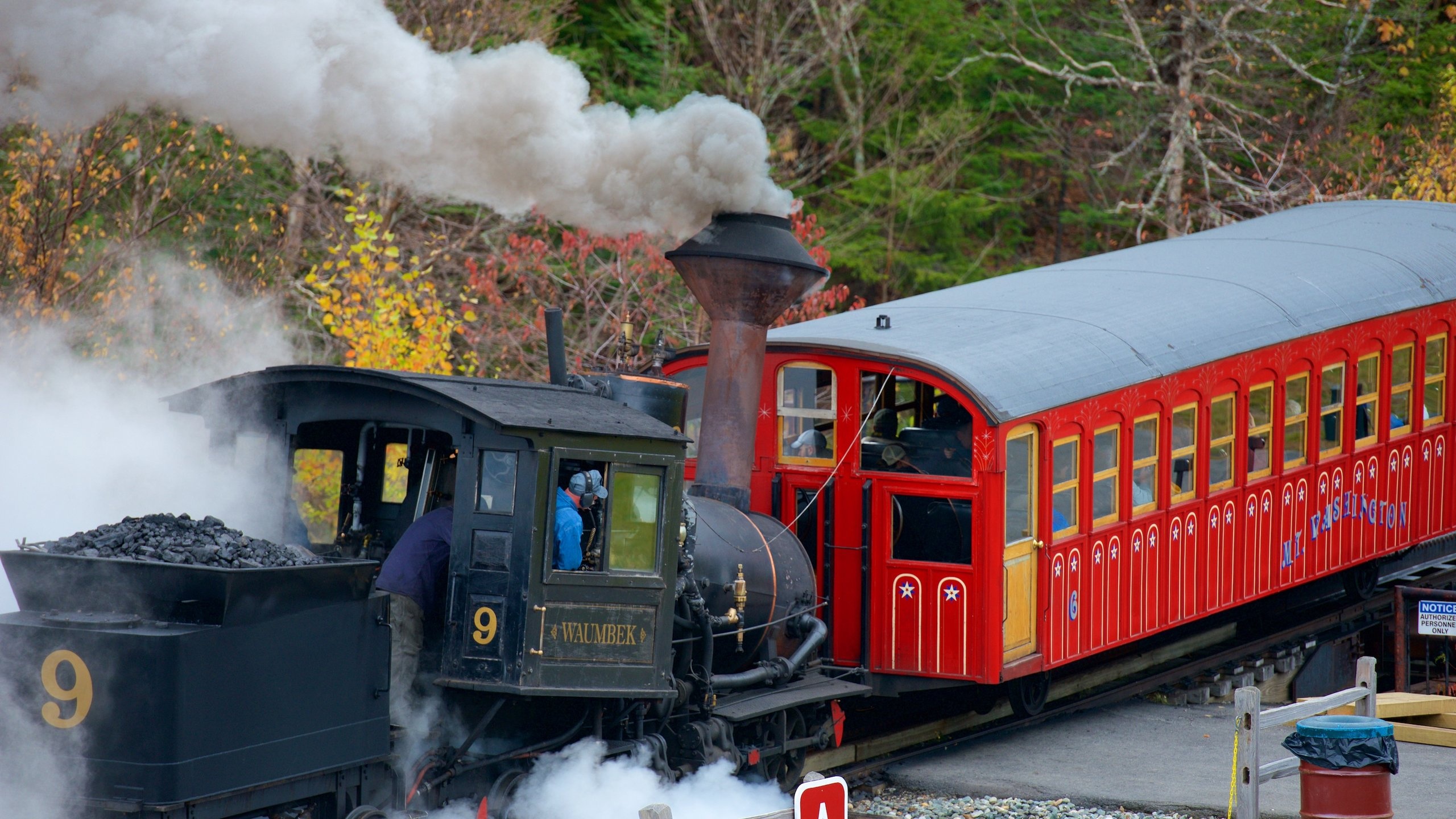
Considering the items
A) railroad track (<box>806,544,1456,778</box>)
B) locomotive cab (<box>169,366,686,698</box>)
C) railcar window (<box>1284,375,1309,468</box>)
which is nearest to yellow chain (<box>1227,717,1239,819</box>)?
railroad track (<box>806,544,1456,778</box>)

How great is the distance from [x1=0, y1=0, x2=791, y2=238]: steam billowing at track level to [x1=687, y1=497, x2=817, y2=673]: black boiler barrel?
6.62 ft

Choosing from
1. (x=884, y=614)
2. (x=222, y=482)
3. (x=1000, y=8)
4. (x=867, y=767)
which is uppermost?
(x=1000, y=8)

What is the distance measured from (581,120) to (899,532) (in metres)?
3.26

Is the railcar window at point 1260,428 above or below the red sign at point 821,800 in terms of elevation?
above

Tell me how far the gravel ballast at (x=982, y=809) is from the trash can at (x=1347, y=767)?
1.28 meters

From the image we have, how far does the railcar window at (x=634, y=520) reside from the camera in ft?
24.5

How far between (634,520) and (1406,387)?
904 cm

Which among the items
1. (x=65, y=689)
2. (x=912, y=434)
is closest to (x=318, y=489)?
(x=65, y=689)

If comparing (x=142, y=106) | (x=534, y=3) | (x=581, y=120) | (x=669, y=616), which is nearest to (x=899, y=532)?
(x=669, y=616)

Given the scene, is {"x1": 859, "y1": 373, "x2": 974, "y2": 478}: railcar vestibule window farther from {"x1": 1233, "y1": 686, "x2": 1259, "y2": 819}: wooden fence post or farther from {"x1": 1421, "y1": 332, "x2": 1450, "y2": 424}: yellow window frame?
{"x1": 1421, "y1": 332, "x2": 1450, "y2": 424}: yellow window frame

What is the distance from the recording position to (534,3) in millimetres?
20297

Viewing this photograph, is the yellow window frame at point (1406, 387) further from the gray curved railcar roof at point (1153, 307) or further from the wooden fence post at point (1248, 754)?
the wooden fence post at point (1248, 754)

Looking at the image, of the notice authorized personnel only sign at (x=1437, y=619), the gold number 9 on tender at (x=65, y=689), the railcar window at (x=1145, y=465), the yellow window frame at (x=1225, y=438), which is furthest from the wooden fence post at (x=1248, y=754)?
the gold number 9 on tender at (x=65, y=689)

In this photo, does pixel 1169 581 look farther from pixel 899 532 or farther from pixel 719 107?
pixel 719 107
